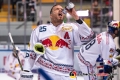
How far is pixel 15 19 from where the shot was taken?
1030 centimetres

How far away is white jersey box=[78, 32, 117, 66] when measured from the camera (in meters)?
4.73

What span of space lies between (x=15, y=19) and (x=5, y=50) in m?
2.59

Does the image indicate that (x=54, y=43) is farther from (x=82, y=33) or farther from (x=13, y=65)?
(x=13, y=65)

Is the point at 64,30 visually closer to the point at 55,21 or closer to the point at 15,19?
the point at 55,21

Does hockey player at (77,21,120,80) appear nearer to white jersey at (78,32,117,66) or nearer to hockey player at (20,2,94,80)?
white jersey at (78,32,117,66)

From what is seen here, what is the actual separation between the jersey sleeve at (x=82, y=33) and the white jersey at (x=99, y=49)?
27cm

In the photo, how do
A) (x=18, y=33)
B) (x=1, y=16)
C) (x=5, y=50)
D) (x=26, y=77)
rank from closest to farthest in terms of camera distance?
(x=26, y=77)
(x=5, y=50)
(x=18, y=33)
(x=1, y=16)

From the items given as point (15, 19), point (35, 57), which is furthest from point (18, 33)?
point (35, 57)

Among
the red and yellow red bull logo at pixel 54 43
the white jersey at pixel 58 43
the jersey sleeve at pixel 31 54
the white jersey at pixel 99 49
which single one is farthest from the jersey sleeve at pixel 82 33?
the jersey sleeve at pixel 31 54

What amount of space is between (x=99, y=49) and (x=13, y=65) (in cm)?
252

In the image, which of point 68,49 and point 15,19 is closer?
point 68,49

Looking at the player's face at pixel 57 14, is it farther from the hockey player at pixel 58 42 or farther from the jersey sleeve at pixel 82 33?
the jersey sleeve at pixel 82 33

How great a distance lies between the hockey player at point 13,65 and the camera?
690cm

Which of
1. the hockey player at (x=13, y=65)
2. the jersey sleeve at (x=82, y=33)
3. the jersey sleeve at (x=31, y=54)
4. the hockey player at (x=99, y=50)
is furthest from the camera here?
the hockey player at (x=13, y=65)
